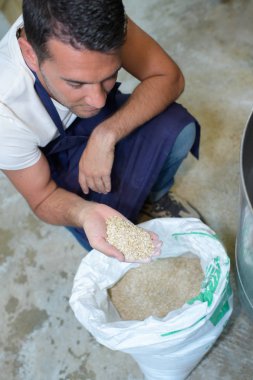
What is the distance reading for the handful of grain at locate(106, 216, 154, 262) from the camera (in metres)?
0.85

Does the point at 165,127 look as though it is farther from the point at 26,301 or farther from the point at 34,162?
the point at 26,301

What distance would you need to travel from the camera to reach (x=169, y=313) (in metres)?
0.85

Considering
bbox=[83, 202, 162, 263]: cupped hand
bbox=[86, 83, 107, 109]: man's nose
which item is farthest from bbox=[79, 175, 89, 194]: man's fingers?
bbox=[86, 83, 107, 109]: man's nose

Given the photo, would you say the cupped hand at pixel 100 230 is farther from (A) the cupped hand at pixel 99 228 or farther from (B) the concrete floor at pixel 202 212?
(B) the concrete floor at pixel 202 212

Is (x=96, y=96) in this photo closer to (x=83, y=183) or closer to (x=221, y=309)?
(x=83, y=183)

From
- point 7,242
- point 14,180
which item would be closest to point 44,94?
point 14,180

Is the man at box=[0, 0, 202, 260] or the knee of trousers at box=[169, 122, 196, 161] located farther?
the knee of trousers at box=[169, 122, 196, 161]

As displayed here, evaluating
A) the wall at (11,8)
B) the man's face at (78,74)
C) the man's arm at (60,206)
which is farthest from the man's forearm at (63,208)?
the wall at (11,8)

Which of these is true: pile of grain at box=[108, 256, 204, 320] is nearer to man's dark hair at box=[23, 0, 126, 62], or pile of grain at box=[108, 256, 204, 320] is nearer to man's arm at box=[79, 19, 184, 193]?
man's arm at box=[79, 19, 184, 193]

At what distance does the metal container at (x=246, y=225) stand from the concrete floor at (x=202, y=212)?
182mm

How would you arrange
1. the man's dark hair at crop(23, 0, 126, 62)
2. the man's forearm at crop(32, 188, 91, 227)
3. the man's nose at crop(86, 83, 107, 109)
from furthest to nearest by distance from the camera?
the man's forearm at crop(32, 188, 91, 227), the man's nose at crop(86, 83, 107, 109), the man's dark hair at crop(23, 0, 126, 62)

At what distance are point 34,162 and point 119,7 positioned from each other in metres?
0.37

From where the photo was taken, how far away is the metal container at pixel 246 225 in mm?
687

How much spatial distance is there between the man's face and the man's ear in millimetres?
17
